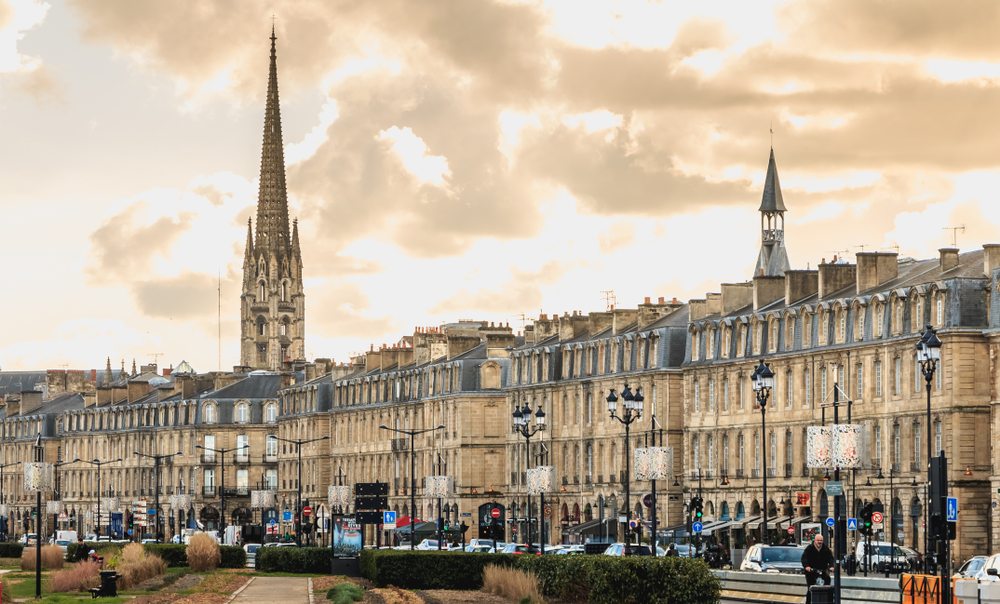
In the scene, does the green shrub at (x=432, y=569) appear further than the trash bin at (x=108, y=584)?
Yes

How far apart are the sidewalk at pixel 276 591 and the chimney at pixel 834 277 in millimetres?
35153

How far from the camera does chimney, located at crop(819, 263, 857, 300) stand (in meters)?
105

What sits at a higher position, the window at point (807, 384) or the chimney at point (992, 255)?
the chimney at point (992, 255)

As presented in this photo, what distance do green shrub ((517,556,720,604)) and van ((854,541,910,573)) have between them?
2271cm

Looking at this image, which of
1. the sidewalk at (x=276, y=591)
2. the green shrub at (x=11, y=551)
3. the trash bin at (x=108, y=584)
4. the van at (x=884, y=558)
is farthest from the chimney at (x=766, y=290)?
the trash bin at (x=108, y=584)

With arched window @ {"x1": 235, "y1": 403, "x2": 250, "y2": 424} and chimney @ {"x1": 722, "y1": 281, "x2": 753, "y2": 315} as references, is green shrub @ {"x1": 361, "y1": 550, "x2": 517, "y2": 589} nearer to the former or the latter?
chimney @ {"x1": 722, "y1": 281, "x2": 753, "y2": 315}

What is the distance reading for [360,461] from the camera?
6462 inches

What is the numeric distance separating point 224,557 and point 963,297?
3231 cm

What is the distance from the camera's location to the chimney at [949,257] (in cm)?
9631

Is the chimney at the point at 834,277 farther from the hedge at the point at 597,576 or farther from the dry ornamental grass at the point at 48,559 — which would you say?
the hedge at the point at 597,576

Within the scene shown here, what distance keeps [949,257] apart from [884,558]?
725 inches

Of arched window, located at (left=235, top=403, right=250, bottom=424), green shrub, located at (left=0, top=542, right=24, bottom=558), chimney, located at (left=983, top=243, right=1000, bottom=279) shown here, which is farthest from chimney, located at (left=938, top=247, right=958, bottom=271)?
arched window, located at (left=235, top=403, right=250, bottom=424)

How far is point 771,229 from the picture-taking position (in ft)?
607

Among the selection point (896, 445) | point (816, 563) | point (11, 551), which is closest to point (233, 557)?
point (896, 445)
